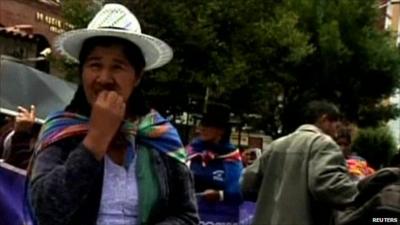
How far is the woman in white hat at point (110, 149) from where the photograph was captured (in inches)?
114

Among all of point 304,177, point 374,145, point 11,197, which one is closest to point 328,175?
point 304,177

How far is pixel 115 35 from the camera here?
122 inches

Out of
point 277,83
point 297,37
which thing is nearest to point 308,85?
point 277,83

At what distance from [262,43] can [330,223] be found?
15.6 m

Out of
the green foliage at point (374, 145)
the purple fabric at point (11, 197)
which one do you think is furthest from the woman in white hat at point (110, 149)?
the green foliage at point (374, 145)

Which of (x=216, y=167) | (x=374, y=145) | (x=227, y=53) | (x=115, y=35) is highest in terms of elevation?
(x=115, y=35)

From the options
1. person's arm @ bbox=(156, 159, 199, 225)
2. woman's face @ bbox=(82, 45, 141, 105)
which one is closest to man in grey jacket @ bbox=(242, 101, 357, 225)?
person's arm @ bbox=(156, 159, 199, 225)

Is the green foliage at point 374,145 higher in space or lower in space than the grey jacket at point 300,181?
lower

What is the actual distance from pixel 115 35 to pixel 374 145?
76.6 feet

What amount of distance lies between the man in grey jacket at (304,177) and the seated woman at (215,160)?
0.43m

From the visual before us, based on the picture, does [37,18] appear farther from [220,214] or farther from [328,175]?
[328,175]

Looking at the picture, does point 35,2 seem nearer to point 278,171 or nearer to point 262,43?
point 262,43

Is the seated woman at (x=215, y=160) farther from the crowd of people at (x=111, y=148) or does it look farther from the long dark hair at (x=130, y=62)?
the long dark hair at (x=130, y=62)

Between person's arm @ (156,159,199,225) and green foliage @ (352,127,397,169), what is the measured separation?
64.5 feet
